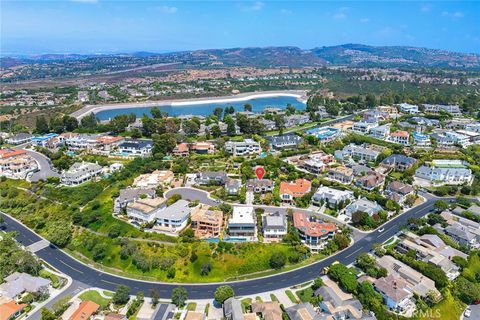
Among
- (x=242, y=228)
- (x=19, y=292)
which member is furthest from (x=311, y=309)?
(x=19, y=292)

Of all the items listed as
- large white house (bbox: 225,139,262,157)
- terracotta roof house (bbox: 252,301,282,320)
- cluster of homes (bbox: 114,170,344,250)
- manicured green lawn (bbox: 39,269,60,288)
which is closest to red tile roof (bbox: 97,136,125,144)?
large white house (bbox: 225,139,262,157)

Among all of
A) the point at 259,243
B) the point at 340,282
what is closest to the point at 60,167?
the point at 259,243

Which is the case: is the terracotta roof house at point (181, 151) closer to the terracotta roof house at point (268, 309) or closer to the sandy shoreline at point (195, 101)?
the terracotta roof house at point (268, 309)

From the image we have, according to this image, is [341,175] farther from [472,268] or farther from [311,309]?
[311,309]

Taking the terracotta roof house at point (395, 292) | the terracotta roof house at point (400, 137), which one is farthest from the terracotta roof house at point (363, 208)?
the terracotta roof house at point (400, 137)

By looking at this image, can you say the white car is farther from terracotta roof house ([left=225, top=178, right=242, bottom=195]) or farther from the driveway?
terracotta roof house ([left=225, top=178, right=242, bottom=195])
